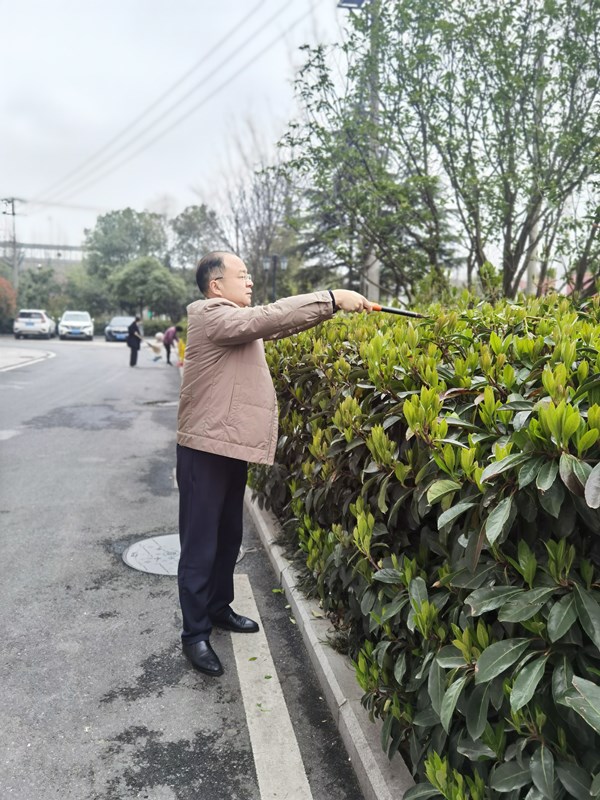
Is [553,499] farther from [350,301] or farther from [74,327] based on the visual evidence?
[74,327]

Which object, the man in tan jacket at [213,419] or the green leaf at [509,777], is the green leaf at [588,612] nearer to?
the green leaf at [509,777]

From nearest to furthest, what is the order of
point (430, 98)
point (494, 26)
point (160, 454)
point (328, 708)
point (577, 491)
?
point (577, 491) < point (328, 708) < point (494, 26) < point (430, 98) < point (160, 454)

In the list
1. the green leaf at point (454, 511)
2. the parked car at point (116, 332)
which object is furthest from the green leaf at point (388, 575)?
the parked car at point (116, 332)

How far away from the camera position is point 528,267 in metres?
8.25

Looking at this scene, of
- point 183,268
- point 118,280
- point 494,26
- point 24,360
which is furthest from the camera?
Answer: point 183,268

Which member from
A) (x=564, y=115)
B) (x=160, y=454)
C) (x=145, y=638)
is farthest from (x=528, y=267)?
(x=145, y=638)

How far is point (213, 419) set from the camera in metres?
2.95

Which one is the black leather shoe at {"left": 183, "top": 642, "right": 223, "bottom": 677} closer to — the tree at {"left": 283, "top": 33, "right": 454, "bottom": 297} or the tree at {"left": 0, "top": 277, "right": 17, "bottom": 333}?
the tree at {"left": 283, "top": 33, "right": 454, "bottom": 297}

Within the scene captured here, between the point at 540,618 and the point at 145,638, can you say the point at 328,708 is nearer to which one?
the point at 145,638

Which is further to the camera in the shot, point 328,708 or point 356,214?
point 356,214

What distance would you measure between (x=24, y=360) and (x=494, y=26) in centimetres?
1734

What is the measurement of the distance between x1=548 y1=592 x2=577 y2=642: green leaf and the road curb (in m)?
0.96

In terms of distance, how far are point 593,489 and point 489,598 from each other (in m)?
0.38

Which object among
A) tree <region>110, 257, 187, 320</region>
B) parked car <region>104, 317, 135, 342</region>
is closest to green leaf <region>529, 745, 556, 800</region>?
parked car <region>104, 317, 135, 342</region>
